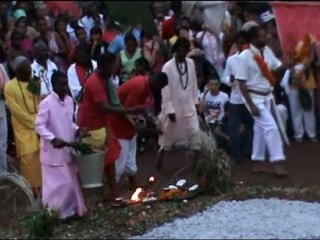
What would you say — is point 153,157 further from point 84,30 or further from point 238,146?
point 84,30

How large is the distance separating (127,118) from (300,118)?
4.17m

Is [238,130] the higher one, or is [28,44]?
[28,44]

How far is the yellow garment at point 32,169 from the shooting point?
444 inches

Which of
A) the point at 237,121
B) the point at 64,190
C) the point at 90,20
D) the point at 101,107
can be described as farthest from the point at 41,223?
the point at 90,20

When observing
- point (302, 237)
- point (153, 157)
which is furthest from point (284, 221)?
point (153, 157)

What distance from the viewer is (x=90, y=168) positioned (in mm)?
10039

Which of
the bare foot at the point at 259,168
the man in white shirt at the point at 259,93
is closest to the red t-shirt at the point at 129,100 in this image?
the man in white shirt at the point at 259,93

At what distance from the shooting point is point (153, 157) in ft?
46.5

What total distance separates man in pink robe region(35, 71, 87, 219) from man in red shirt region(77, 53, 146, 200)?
1.19 ft

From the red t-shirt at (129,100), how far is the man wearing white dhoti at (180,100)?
1.22m

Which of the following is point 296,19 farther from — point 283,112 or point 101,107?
point 283,112

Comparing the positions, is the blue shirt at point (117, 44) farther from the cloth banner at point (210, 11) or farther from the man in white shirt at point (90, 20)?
the cloth banner at point (210, 11)

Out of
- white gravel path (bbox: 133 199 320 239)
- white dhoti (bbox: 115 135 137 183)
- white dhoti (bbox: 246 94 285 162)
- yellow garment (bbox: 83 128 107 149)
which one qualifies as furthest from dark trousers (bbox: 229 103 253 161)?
white gravel path (bbox: 133 199 320 239)

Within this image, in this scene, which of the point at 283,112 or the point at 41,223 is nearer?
the point at 41,223
